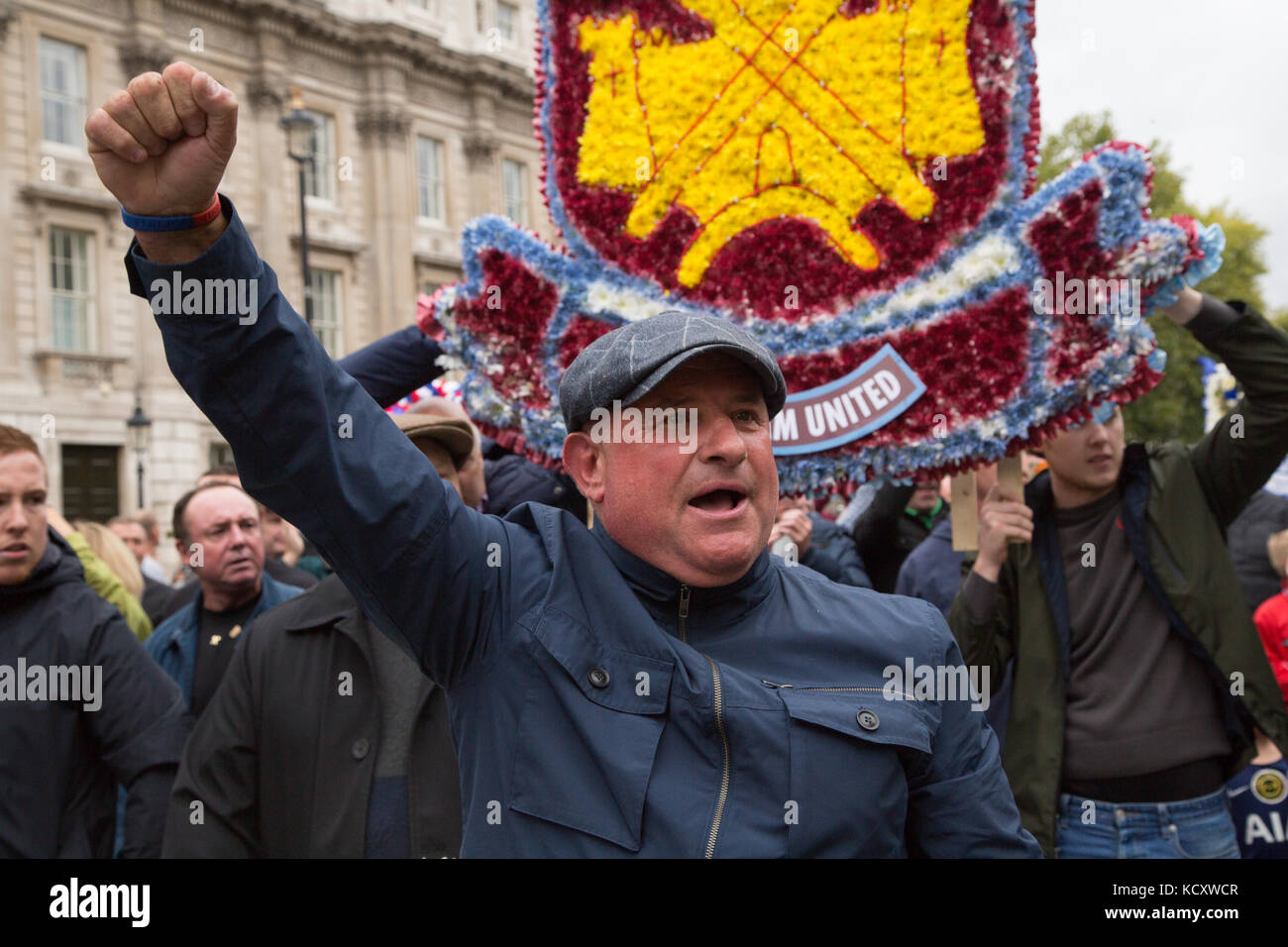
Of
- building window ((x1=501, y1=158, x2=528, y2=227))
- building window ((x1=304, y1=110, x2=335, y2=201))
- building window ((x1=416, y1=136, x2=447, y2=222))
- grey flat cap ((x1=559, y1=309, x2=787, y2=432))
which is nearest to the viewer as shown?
grey flat cap ((x1=559, y1=309, x2=787, y2=432))

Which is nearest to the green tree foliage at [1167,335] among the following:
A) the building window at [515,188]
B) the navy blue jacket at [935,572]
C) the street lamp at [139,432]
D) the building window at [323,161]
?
the building window at [515,188]

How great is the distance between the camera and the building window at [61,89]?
69.3 ft

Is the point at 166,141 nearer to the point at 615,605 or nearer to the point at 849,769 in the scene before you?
the point at 615,605

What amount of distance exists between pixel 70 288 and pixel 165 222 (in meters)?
22.4

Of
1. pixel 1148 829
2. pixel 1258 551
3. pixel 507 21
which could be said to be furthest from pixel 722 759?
pixel 507 21

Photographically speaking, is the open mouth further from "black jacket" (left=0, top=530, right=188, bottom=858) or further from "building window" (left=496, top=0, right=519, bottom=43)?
"building window" (left=496, top=0, right=519, bottom=43)

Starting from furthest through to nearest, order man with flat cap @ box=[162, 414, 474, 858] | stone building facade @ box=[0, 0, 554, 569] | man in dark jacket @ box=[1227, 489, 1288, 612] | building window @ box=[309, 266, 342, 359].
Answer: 1. building window @ box=[309, 266, 342, 359]
2. stone building facade @ box=[0, 0, 554, 569]
3. man in dark jacket @ box=[1227, 489, 1288, 612]
4. man with flat cap @ box=[162, 414, 474, 858]

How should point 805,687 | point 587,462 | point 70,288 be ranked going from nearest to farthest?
1. point 805,687
2. point 587,462
3. point 70,288

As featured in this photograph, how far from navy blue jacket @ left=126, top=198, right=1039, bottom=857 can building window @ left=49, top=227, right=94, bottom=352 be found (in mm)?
21788

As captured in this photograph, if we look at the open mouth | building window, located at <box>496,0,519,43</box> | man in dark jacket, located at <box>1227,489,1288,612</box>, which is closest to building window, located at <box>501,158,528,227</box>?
building window, located at <box>496,0,519,43</box>

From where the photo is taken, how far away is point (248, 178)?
24.0 m

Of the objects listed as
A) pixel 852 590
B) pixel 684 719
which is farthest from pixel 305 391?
pixel 852 590

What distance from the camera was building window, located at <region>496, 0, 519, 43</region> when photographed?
30.5 metres

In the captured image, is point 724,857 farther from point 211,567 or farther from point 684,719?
point 211,567
